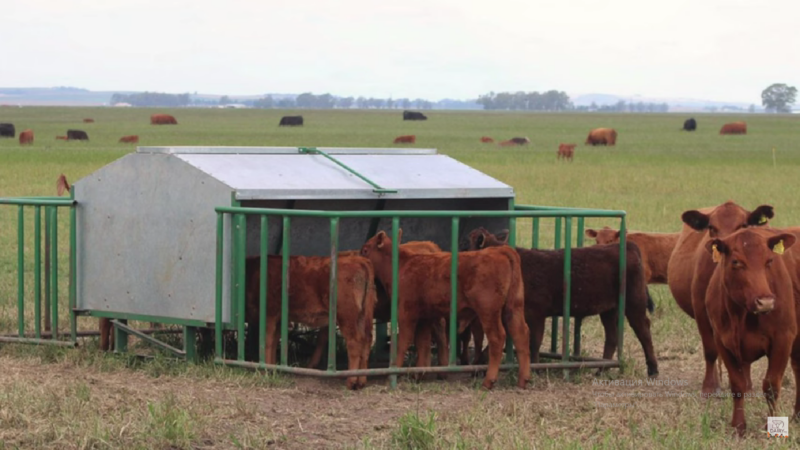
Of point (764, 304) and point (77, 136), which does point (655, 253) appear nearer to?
point (764, 304)

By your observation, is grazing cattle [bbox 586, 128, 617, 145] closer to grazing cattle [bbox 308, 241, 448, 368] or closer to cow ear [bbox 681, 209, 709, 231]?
grazing cattle [bbox 308, 241, 448, 368]

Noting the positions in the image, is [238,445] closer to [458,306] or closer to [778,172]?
[458,306]

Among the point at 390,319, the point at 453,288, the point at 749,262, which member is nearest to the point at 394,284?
the point at 453,288

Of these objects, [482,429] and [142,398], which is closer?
[482,429]

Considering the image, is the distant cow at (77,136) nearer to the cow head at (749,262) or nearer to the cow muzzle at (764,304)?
the cow head at (749,262)

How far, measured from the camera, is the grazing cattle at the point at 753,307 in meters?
7.09

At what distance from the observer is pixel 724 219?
8.06 m

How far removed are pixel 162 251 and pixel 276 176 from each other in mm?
989

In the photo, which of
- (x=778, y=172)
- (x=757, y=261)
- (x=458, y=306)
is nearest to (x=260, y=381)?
(x=458, y=306)

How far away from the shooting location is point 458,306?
8453 millimetres

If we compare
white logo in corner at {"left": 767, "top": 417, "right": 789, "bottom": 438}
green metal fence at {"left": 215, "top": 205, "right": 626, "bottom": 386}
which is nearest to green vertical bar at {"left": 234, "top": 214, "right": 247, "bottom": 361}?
green metal fence at {"left": 215, "top": 205, "right": 626, "bottom": 386}

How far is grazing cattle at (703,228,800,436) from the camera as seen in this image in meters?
7.09

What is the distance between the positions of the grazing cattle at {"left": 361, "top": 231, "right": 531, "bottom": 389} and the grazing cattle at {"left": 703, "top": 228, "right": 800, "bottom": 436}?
52.6 inches

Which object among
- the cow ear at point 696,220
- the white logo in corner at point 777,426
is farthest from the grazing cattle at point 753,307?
the cow ear at point 696,220
